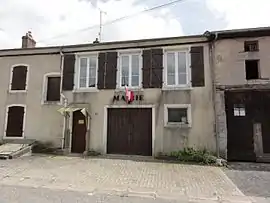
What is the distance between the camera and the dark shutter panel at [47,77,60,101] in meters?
13.5

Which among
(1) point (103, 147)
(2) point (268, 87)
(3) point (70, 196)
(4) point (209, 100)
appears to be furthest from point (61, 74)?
(2) point (268, 87)

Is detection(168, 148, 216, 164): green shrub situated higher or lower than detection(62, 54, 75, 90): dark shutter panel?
lower

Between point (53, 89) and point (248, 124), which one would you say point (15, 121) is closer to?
point (53, 89)

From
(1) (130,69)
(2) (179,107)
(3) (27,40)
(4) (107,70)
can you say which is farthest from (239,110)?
(3) (27,40)

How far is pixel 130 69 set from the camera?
1271 centimetres

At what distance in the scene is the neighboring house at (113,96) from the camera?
38.6 feet

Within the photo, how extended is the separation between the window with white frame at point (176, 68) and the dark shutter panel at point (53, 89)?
584cm

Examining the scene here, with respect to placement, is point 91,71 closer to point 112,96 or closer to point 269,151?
point 112,96

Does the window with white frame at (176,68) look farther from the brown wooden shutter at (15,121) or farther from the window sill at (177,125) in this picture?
the brown wooden shutter at (15,121)

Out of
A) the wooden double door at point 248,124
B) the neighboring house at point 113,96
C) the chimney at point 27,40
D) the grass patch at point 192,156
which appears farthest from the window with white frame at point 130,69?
the chimney at point 27,40

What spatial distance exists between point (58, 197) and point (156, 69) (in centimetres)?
811

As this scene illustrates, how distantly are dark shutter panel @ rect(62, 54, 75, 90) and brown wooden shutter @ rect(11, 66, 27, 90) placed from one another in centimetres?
240

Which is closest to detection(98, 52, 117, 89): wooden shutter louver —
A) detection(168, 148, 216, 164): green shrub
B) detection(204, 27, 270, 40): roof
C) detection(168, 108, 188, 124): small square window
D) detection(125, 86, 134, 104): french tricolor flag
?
detection(125, 86, 134, 104): french tricolor flag

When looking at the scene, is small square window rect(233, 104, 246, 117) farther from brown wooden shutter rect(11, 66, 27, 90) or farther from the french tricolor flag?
brown wooden shutter rect(11, 66, 27, 90)
